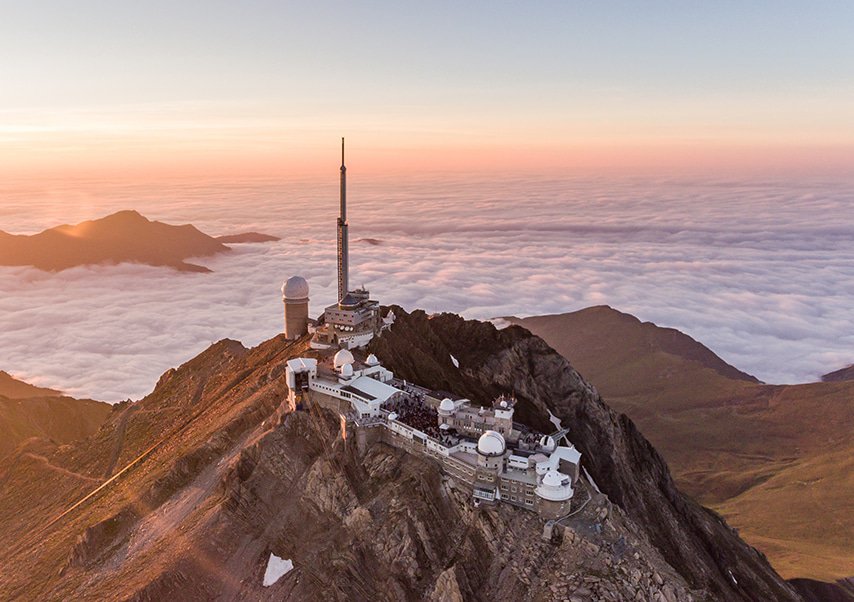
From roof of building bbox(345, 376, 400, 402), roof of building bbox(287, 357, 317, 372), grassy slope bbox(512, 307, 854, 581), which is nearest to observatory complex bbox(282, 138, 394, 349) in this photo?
roof of building bbox(287, 357, 317, 372)

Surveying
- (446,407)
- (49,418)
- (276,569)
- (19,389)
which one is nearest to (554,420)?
(446,407)

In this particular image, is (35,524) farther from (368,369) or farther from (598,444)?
(598,444)

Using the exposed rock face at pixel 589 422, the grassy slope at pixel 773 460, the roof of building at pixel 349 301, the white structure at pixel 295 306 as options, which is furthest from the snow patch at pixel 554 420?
the grassy slope at pixel 773 460

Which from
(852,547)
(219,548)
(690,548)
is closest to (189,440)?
(219,548)


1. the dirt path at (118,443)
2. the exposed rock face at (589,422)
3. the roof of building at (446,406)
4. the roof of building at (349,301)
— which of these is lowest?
the dirt path at (118,443)

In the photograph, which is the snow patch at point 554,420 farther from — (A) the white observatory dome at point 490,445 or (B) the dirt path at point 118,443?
(B) the dirt path at point 118,443

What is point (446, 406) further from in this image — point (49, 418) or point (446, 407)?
point (49, 418)

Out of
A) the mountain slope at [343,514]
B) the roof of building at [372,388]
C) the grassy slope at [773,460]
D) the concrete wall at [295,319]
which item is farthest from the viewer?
the grassy slope at [773,460]
